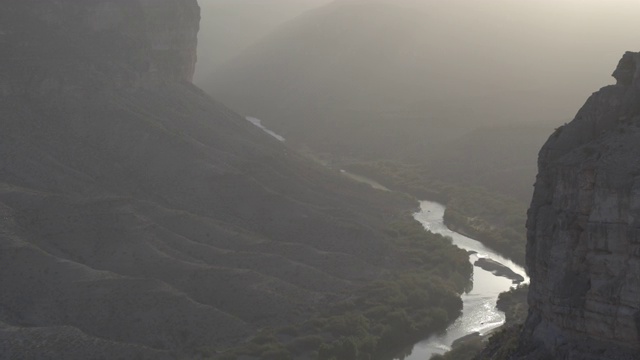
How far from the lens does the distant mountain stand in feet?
465

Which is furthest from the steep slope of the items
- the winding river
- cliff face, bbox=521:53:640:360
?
cliff face, bbox=521:53:640:360

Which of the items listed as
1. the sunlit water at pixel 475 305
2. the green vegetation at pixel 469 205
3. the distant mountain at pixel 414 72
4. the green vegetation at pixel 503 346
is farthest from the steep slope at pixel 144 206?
the distant mountain at pixel 414 72

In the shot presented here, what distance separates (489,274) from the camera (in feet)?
248

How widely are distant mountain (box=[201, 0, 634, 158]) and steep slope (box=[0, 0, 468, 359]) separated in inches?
1689

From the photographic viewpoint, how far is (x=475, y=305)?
67562mm

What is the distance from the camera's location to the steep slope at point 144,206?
54812 mm

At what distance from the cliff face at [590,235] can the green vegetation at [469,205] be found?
46649 mm

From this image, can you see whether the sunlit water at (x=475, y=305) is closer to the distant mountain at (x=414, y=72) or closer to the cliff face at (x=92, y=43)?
the cliff face at (x=92, y=43)

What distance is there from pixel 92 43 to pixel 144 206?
1014 inches

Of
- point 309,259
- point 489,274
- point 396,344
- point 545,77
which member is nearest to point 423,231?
point 489,274

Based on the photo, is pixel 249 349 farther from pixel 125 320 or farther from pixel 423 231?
pixel 423 231

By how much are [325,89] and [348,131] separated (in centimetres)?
2281

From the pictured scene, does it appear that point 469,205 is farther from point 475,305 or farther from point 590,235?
point 590,235

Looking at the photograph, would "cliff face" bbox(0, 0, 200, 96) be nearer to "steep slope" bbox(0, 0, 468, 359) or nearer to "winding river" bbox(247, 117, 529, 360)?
"steep slope" bbox(0, 0, 468, 359)
